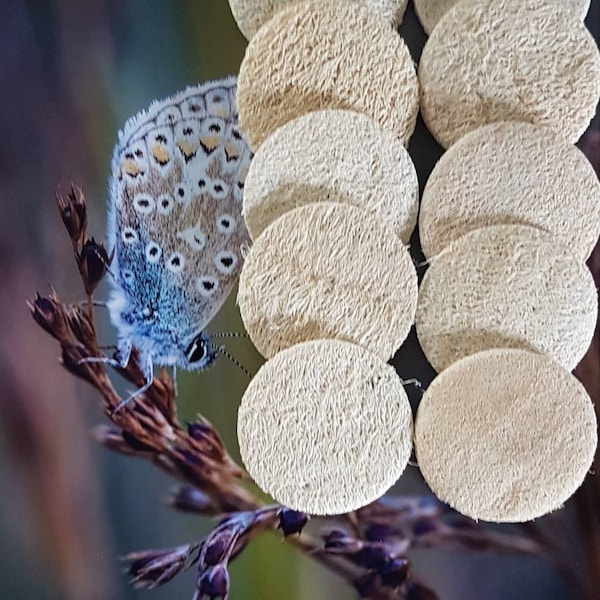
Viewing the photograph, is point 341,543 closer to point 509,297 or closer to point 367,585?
point 367,585

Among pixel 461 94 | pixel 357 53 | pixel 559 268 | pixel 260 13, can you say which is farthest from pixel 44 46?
pixel 559 268

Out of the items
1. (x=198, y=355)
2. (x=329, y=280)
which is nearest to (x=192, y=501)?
(x=198, y=355)

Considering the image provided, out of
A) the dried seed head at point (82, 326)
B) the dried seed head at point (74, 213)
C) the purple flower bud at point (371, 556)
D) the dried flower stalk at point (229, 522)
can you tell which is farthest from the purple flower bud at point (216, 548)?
the dried seed head at point (74, 213)

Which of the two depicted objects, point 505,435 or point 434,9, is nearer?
point 505,435

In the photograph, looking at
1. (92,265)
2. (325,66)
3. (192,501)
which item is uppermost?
(325,66)

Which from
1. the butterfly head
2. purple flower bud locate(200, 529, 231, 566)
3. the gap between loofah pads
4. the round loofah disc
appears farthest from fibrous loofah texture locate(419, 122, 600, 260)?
purple flower bud locate(200, 529, 231, 566)

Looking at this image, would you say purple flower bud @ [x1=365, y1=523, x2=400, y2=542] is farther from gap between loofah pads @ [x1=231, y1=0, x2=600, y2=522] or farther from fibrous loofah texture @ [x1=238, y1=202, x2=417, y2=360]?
fibrous loofah texture @ [x1=238, y1=202, x2=417, y2=360]
